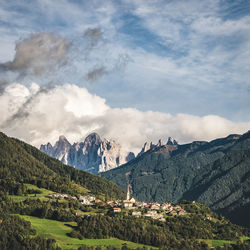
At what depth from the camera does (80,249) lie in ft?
652

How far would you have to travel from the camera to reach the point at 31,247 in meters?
198

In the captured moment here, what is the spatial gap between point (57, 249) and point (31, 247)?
43.7ft

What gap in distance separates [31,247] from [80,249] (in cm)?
2351

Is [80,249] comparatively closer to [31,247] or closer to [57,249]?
[57,249]

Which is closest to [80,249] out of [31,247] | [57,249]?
[57,249]

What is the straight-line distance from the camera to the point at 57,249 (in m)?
196

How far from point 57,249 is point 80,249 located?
36.4 ft
